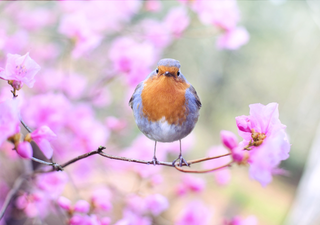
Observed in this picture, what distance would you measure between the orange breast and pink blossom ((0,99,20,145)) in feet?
0.72

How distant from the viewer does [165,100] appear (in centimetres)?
48

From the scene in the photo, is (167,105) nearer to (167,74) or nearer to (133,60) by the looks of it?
(167,74)

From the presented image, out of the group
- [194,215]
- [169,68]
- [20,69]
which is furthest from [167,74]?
[194,215]

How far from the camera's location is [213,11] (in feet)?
3.29

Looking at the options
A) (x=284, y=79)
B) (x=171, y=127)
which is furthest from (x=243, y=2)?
(x=171, y=127)

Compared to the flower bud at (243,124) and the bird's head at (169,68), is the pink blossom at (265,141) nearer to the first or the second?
the flower bud at (243,124)

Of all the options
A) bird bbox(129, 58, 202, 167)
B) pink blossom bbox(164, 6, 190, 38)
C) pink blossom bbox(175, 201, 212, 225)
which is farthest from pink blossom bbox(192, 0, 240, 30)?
pink blossom bbox(175, 201, 212, 225)

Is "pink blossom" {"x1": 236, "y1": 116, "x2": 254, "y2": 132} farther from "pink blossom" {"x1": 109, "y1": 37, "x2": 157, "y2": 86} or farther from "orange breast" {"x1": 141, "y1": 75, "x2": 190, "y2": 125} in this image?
"pink blossom" {"x1": 109, "y1": 37, "x2": 157, "y2": 86}

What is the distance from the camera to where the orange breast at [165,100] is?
0.47m

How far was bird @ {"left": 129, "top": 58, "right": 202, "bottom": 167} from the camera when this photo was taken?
0.47 metres

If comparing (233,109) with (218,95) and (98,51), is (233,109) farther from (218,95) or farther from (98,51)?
(98,51)

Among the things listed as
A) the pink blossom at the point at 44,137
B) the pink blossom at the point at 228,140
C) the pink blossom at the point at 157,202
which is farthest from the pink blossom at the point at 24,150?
the pink blossom at the point at 157,202

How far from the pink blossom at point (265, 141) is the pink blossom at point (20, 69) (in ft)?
1.21

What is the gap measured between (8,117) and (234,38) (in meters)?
0.83
